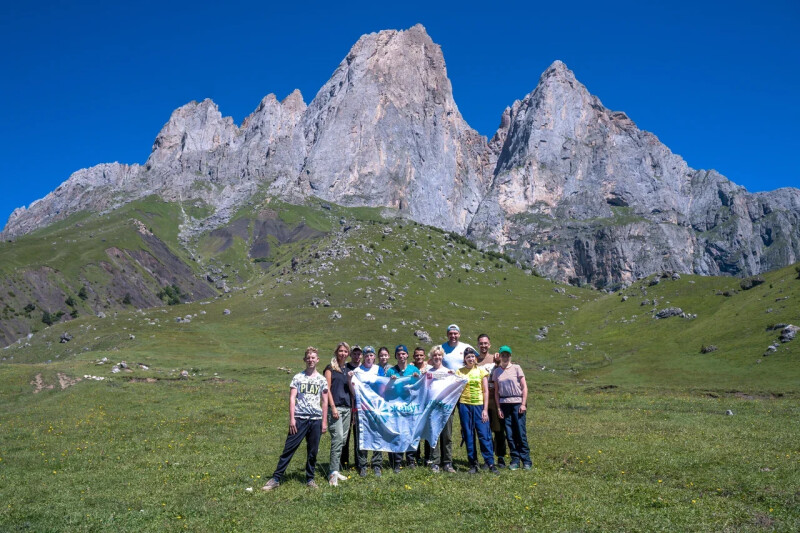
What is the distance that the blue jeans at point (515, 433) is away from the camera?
20.0 meters

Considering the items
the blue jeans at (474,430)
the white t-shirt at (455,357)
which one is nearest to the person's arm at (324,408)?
the blue jeans at (474,430)

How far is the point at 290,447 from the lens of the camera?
18266mm

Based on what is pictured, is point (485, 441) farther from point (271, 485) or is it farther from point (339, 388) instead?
point (271, 485)

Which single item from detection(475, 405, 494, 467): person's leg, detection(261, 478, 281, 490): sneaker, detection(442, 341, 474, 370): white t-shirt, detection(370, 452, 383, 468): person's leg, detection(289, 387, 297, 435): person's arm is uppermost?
detection(442, 341, 474, 370): white t-shirt

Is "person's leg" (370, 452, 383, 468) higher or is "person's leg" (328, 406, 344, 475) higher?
"person's leg" (328, 406, 344, 475)

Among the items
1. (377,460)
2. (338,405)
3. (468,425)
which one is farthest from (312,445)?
(468,425)

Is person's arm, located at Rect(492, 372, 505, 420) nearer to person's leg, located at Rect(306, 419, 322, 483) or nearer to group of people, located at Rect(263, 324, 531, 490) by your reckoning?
group of people, located at Rect(263, 324, 531, 490)

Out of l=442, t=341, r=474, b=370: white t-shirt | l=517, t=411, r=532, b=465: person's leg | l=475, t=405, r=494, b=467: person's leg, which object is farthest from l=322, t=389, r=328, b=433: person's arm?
l=517, t=411, r=532, b=465: person's leg

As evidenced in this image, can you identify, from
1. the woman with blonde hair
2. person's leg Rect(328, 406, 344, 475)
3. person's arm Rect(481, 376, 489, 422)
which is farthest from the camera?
person's arm Rect(481, 376, 489, 422)

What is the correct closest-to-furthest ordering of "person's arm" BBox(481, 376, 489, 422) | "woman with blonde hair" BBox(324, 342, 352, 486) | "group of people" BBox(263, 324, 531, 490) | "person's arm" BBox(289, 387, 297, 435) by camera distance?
"person's arm" BBox(289, 387, 297, 435)
"group of people" BBox(263, 324, 531, 490)
"woman with blonde hair" BBox(324, 342, 352, 486)
"person's arm" BBox(481, 376, 489, 422)

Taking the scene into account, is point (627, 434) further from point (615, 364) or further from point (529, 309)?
point (529, 309)

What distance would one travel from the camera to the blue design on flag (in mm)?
20031

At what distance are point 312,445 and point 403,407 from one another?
3.86 metres

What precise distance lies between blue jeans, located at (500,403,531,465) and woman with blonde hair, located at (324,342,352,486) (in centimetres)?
586
